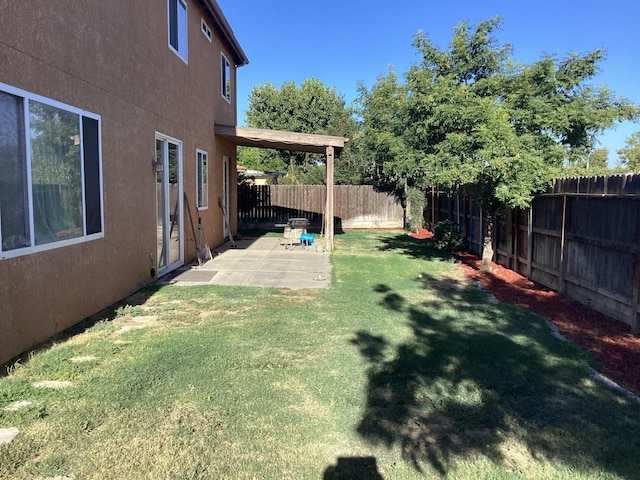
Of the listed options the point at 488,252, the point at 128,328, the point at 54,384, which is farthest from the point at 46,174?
the point at 488,252

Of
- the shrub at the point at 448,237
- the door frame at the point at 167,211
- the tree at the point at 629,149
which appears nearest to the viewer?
the door frame at the point at 167,211

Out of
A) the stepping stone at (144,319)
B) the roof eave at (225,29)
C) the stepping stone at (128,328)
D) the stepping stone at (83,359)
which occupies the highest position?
the roof eave at (225,29)

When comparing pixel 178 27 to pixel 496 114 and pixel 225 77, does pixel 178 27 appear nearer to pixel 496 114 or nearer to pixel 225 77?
pixel 225 77

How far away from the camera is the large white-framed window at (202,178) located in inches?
420

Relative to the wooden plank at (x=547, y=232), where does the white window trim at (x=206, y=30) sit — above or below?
above

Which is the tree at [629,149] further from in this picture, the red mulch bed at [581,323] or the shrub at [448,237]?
the red mulch bed at [581,323]

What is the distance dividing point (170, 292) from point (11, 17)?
4223 mm

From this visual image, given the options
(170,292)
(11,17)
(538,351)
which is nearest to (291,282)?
(170,292)

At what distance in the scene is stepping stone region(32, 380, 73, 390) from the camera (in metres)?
3.70

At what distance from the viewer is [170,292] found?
23.5 ft

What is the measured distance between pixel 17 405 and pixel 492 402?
143 inches

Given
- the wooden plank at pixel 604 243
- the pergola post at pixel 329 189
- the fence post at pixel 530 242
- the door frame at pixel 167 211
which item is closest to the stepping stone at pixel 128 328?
the door frame at pixel 167 211

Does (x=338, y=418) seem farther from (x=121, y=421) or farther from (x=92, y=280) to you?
(x=92, y=280)

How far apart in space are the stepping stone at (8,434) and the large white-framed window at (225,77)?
454 inches
